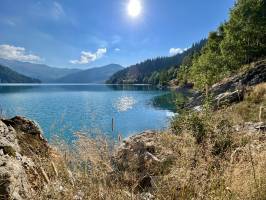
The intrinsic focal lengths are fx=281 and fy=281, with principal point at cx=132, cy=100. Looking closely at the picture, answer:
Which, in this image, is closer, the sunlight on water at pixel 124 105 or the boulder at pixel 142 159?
the boulder at pixel 142 159

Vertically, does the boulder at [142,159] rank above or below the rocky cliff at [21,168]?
below

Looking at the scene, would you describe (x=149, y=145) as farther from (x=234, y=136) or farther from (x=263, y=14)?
(x=263, y=14)

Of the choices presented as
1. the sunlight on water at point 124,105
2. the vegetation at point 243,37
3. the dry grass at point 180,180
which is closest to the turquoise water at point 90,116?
the sunlight on water at point 124,105

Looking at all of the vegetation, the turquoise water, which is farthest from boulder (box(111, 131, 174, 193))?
the vegetation

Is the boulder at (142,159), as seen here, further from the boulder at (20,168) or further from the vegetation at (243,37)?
the vegetation at (243,37)

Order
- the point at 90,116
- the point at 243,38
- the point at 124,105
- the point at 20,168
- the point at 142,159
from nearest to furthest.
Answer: the point at 20,168 → the point at 142,159 → the point at 90,116 → the point at 243,38 → the point at 124,105

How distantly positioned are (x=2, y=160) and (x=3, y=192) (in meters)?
0.55

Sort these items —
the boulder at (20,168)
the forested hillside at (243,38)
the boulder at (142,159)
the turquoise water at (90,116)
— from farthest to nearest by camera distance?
the forested hillside at (243,38) < the turquoise water at (90,116) < the boulder at (142,159) < the boulder at (20,168)

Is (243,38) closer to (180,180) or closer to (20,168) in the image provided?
(180,180)

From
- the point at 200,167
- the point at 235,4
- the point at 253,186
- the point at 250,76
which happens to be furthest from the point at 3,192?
the point at 235,4

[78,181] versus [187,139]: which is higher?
[187,139]

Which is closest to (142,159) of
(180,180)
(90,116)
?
(180,180)

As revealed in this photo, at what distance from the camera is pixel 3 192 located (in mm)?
3670

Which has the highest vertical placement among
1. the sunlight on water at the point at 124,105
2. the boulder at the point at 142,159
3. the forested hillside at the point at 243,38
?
the forested hillside at the point at 243,38
